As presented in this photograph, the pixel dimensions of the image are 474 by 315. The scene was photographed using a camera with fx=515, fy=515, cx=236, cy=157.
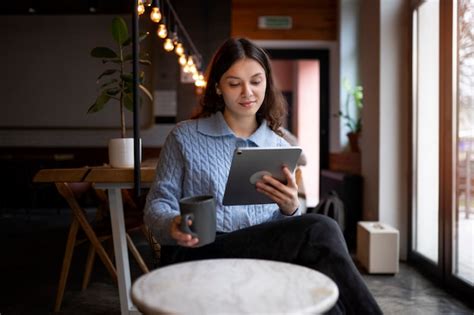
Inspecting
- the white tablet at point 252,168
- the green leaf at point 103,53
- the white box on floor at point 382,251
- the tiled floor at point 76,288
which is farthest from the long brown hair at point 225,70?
the white box on floor at point 382,251

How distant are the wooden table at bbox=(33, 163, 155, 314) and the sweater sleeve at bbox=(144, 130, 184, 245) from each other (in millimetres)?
765

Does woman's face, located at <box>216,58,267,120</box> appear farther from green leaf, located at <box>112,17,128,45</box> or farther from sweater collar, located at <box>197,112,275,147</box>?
green leaf, located at <box>112,17,128,45</box>

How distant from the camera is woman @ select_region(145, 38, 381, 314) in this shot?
136 centimetres

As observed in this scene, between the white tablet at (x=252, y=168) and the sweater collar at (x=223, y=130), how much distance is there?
302mm

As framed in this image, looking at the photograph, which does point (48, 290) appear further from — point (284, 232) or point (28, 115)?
point (28, 115)

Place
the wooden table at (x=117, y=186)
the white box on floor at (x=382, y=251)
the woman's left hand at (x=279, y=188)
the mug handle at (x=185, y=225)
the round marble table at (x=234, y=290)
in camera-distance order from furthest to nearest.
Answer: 1. the white box on floor at (x=382, y=251)
2. the wooden table at (x=117, y=186)
3. the woman's left hand at (x=279, y=188)
4. the mug handle at (x=185, y=225)
5. the round marble table at (x=234, y=290)

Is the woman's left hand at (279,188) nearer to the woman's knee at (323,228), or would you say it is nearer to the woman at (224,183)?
the woman at (224,183)

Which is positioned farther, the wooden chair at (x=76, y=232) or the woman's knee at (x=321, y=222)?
the wooden chair at (x=76, y=232)

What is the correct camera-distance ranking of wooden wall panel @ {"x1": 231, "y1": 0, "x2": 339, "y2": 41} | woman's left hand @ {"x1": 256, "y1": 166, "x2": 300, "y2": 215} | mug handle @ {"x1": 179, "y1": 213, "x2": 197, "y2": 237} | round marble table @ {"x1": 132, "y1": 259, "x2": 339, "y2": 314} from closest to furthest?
round marble table @ {"x1": 132, "y1": 259, "x2": 339, "y2": 314} → mug handle @ {"x1": 179, "y1": 213, "x2": 197, "y2": 237} → woman's left hand @ {"x1": 256, "y1": 166, "x2": 300, "y2": 215} → wooden wall panel @ {"x1": 231, "y1": 0, "x2": 339, "y2": 41}

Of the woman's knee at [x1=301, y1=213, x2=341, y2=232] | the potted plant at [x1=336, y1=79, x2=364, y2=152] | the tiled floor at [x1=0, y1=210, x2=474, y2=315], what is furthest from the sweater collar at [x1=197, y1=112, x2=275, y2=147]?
the potted plant at [x1=336, y1=79, x2=364, y2=152]

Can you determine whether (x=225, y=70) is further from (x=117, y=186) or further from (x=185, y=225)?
(x=117, y=186)

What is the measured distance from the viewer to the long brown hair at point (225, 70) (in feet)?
5.86

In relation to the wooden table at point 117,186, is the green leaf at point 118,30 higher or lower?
higher

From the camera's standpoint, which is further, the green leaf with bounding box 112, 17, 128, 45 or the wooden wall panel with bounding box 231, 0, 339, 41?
the wooden wall panel with bounding box 231, 0, 339, 41
